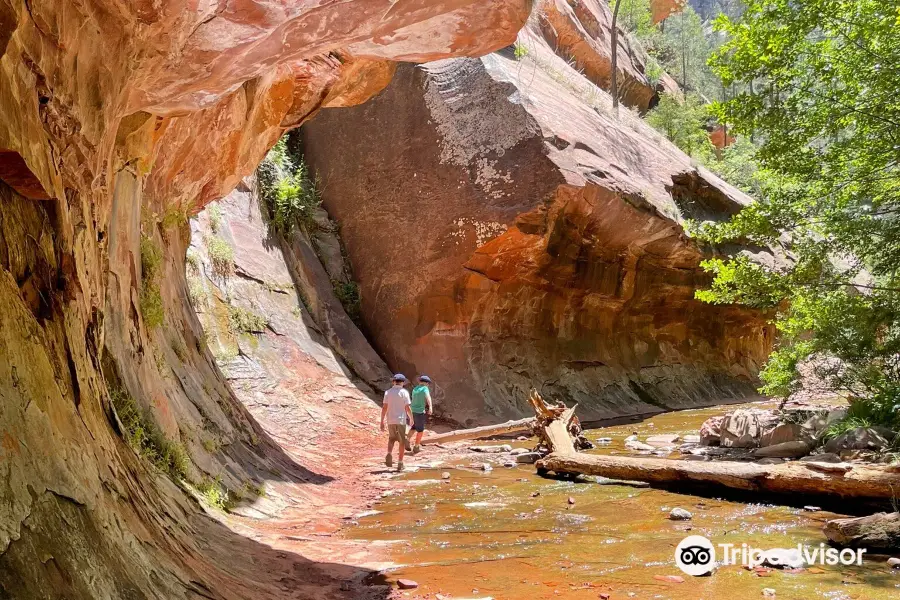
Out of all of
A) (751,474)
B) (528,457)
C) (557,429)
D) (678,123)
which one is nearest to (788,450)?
(751,474)

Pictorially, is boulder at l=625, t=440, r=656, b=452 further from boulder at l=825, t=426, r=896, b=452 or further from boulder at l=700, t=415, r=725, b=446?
boulder at l=825, t=426, r=896, b=452

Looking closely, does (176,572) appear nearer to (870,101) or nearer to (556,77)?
(870,101)

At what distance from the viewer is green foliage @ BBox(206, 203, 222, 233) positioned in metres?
13.4

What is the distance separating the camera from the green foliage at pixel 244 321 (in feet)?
39.6

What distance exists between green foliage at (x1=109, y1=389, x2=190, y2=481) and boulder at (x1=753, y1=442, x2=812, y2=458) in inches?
Result: 291

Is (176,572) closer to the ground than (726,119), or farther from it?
closer to the ground

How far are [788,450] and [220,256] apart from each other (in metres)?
10.4

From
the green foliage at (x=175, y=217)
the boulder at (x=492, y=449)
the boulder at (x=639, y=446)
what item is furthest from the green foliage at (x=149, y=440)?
the boulder at (x=639, y=446)

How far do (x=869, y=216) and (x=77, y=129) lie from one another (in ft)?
30.8

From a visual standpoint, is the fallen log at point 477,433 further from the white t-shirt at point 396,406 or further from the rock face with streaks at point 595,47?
the rock face with streaks at point 595,47

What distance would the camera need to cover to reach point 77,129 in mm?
3658

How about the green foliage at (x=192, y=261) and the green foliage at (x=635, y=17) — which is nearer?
the green foliage at (x=192, y=261)

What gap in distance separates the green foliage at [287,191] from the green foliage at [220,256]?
2618 millimetres

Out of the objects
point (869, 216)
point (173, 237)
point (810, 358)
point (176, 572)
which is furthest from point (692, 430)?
point (176, 572)
